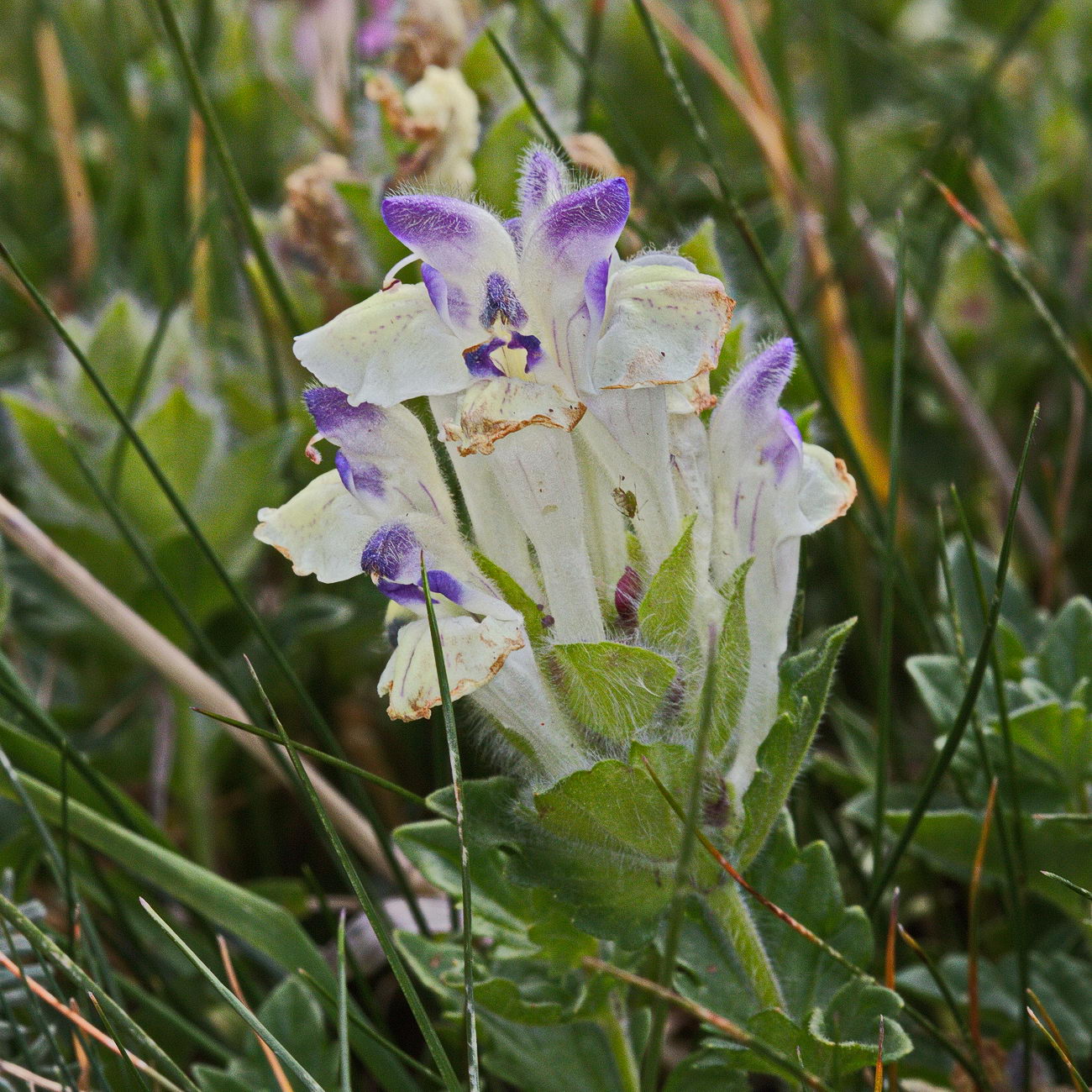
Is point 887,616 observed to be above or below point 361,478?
below

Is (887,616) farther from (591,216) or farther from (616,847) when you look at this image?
(591,216)

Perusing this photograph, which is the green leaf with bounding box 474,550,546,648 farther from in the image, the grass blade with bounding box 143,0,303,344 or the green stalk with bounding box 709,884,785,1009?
the grass blade with bounding box 143,0,303,344

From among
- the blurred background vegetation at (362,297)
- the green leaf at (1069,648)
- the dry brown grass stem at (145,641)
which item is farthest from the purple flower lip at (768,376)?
the dry brown grass stem at (145,641)

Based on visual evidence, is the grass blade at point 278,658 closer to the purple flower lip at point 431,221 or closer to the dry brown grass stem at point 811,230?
the purple flower lip at point 431,221

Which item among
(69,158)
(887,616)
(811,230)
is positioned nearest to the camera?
(887,616)

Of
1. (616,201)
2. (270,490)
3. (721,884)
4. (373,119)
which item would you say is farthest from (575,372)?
(373,119)

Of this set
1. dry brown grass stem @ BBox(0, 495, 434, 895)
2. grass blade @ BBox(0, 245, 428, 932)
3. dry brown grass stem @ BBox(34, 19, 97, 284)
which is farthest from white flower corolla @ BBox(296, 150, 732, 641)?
dry brown grass stem @ BBox(34, 19, 97, 284)

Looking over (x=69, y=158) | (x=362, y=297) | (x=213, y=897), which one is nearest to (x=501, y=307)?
(x=213, y=897)
